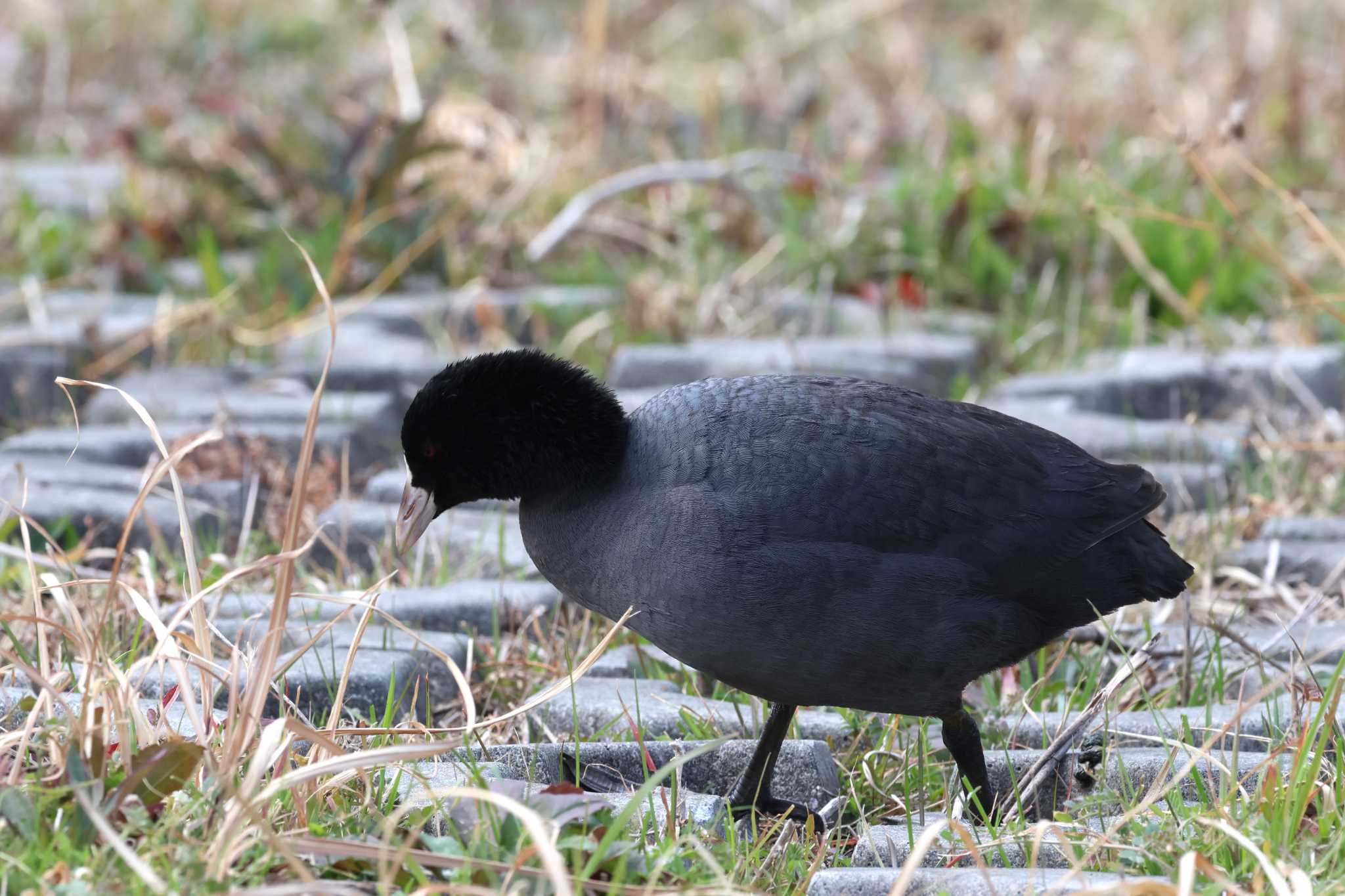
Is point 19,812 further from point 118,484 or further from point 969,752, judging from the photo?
point 118,484

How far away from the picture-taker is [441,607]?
341 cm

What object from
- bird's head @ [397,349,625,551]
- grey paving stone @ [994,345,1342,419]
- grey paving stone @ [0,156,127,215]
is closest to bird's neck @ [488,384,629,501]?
bird's head @ [397,349,625,551]

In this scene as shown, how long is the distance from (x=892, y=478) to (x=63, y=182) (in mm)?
5343

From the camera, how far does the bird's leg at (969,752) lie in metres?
2.67

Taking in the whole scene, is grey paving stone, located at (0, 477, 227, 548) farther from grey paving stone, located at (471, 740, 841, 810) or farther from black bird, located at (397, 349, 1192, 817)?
grey paving stone, located at (471, 740, 841, 810)

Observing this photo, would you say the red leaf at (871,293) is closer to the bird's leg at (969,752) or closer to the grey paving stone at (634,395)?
the grey paving stone at (634,395)

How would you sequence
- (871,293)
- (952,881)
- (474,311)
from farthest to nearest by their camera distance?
(871,293) < (474,311) < (952,881)

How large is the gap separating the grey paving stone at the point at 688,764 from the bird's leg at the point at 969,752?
0.79 ft

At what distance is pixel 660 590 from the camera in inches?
101

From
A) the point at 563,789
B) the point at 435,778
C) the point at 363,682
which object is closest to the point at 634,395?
the point at 363,682

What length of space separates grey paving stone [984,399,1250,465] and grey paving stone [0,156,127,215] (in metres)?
4.03

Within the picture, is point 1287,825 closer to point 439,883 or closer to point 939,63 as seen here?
point 439,883

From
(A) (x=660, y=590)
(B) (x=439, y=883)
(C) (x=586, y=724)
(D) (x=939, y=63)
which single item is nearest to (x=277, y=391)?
(C) (x=586, y=724)

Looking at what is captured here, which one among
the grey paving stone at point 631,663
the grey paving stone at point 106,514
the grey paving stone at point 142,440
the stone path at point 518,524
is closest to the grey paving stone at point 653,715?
the stone path at point 518,524
